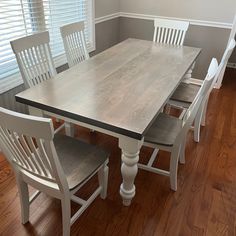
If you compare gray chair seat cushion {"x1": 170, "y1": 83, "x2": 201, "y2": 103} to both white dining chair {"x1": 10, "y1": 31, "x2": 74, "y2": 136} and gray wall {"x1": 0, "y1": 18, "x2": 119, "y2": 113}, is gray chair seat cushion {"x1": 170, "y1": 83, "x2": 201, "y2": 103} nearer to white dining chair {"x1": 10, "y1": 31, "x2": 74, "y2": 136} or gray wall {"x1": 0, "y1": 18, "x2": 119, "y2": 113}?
white dining chair {"x1": 10, "y1": 31, "x2": 74, "y2": 136}

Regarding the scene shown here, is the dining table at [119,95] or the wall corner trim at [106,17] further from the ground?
the wall corner trim at [106,17]

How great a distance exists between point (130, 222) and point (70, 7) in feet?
7.74

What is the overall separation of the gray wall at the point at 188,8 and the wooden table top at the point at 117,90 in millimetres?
1267

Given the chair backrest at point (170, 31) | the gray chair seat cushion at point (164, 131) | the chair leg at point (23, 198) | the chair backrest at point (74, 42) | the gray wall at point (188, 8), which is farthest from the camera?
the gray wall at point (188, 8)

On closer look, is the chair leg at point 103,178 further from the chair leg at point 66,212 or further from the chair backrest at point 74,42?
the chair backrest at point 74,42

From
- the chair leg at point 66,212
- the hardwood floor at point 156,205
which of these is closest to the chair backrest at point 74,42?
the hardwood floor at point 156,205

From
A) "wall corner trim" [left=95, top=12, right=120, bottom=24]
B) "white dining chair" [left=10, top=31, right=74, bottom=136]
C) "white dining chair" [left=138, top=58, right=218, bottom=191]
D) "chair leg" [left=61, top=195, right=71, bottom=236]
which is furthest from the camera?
"wall corner trim" [left=95, top=12, right=120, bottom=24]

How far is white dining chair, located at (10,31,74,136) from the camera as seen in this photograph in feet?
5.85

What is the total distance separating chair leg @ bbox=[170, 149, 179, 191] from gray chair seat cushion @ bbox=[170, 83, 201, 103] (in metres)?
0.69

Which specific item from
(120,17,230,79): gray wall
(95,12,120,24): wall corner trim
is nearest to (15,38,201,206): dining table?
(95,12,120,24): wall corner trim

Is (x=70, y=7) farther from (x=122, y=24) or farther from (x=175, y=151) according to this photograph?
(x=175, y=151)

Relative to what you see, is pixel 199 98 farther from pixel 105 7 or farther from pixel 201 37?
pixel 105 7

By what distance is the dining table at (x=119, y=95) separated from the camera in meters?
1.34

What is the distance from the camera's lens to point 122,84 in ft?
5.66
